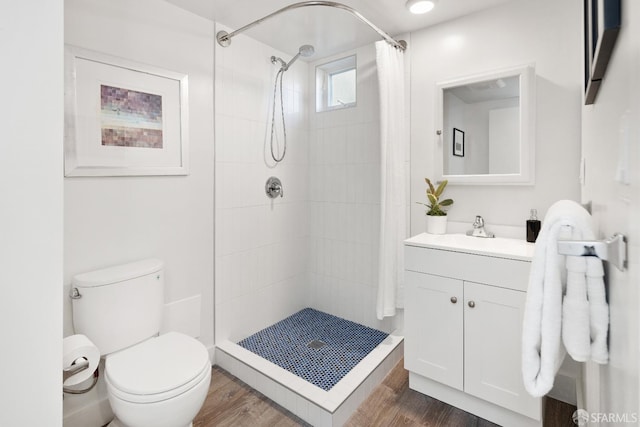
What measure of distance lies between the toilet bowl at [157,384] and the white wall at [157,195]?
438 mm

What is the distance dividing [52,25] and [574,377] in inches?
105

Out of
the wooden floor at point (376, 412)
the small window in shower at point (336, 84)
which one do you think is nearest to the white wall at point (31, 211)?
the wooden floor at point (376, 412)

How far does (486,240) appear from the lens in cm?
193

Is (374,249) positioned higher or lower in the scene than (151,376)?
higher

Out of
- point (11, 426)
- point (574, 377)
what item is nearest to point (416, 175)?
point (574, 377)

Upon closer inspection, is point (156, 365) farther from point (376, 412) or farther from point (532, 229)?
point (532, 229)

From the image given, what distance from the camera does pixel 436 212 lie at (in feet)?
7.07

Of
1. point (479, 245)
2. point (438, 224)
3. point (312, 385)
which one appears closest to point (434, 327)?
point (479, 245)

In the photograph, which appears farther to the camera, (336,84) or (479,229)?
(336,84)

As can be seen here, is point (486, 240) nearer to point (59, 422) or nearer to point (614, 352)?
point (614, 352)

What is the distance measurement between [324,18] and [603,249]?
7.12ft

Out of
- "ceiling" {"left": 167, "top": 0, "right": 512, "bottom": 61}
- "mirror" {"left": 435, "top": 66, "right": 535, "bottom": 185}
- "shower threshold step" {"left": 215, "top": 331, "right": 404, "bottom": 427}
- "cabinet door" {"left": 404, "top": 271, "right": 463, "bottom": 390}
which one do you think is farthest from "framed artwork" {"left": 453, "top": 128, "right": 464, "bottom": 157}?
"shower threshold step" {"left": 215, "top": 331, "right": 404, "bottom": 427}

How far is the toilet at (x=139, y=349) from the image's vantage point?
4.29 feet

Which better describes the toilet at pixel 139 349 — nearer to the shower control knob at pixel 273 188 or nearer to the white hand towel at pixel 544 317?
the shower control knob at pixel 273 188
